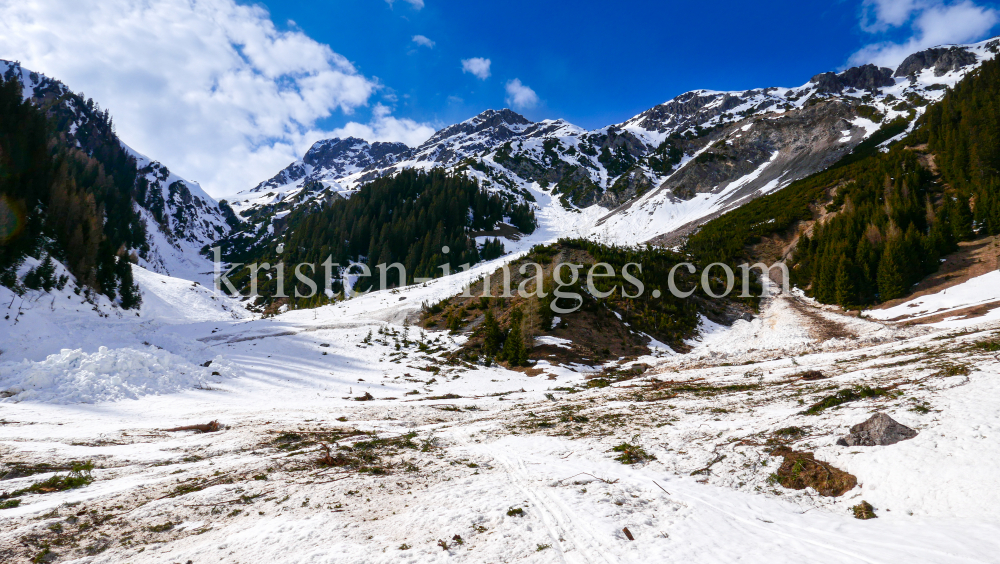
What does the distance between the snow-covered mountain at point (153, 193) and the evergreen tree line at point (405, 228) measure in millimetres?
22713

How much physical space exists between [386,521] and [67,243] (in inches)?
1663

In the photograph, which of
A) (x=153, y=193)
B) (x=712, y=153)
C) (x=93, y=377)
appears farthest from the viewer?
(x=153, y=193)

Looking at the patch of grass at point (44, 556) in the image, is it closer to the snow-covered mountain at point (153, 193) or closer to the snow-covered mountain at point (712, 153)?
the snow-covered mountain at point (712, 153)

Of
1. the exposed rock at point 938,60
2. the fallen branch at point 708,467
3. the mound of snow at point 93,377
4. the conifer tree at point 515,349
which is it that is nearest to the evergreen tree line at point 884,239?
the conifer tree at point 515,349

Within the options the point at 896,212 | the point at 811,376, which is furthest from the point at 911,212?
the point at 811,376

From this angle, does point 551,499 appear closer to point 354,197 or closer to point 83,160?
point 354,197

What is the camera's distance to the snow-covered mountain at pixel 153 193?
107m

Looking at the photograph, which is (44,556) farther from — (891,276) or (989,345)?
(891,276)

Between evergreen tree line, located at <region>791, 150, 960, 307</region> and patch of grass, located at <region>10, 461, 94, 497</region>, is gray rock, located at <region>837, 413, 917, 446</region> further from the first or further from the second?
evergreen tree line, located at <region>791, 150, 960, 307</region>

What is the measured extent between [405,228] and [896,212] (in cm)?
8415

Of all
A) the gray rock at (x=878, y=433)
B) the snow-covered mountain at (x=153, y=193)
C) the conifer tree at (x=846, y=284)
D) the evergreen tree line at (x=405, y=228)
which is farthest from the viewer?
the snow-covered mountain at (x=153, y=193)

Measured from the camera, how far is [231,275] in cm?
10344

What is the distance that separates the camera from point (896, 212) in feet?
120

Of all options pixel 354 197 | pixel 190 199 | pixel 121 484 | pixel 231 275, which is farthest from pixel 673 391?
pixel 190 199
